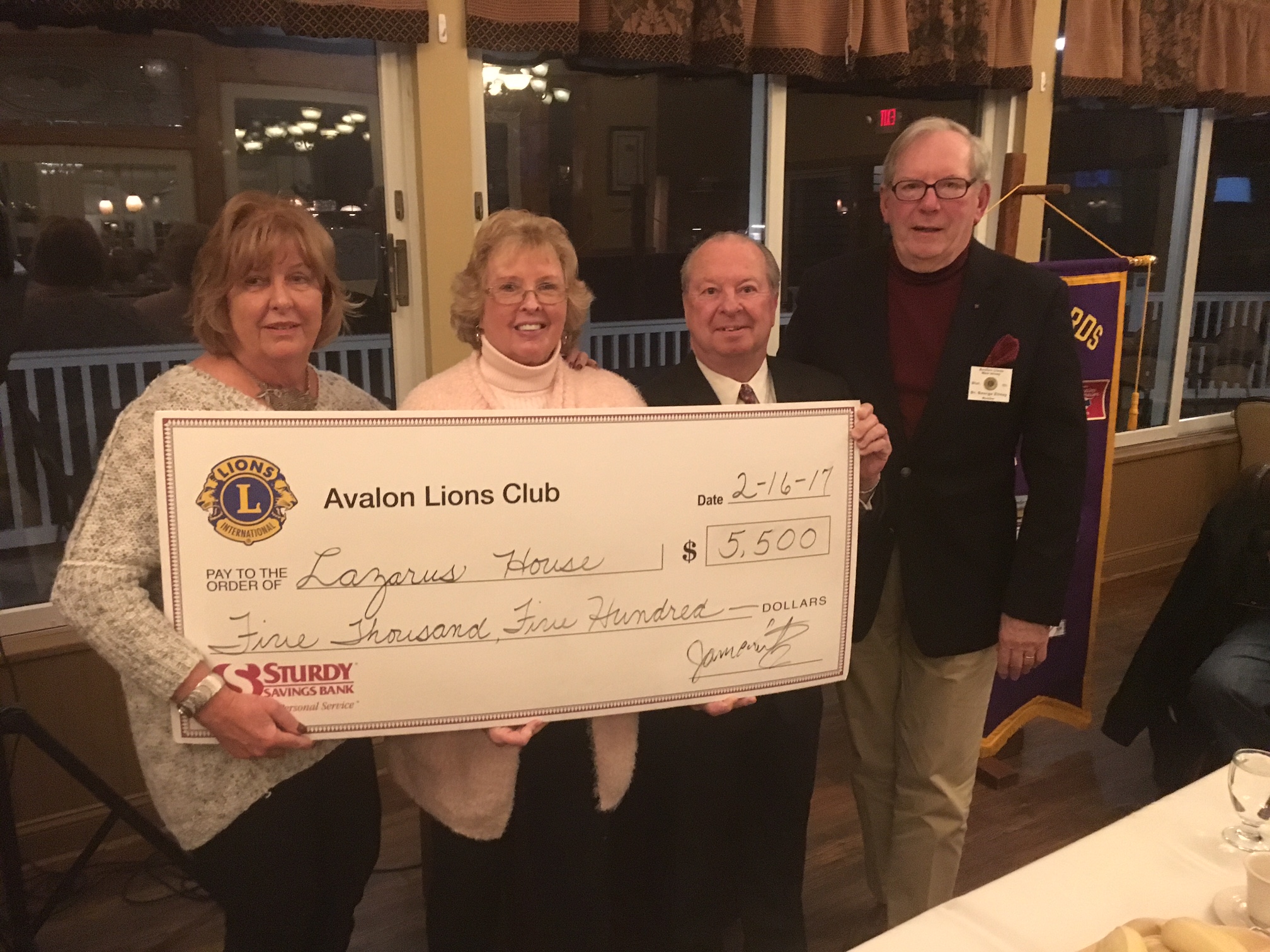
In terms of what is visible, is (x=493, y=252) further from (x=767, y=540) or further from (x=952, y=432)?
(x=952, y=432)

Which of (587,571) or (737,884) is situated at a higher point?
(587,571)

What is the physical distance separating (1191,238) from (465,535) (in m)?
4.27

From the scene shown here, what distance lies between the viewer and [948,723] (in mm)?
1767

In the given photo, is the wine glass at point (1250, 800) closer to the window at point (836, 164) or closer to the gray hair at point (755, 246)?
the gray hair at point (755, 246)

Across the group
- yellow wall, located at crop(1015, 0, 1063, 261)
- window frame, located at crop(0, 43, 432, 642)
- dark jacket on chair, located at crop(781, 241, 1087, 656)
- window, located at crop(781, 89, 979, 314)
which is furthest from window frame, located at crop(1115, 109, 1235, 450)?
window frame, located at crop(0, 43, 432, 642)

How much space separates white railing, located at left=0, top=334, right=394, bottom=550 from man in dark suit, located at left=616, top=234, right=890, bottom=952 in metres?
1.32

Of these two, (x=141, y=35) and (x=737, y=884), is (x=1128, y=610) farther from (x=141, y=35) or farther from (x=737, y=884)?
(x=141, y=35)

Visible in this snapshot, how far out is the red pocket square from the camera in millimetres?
1615

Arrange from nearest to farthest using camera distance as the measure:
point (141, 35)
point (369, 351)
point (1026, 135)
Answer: point (141, 35), point (369, 351), point (1026, 135)

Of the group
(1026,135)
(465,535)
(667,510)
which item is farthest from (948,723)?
(1026,135)

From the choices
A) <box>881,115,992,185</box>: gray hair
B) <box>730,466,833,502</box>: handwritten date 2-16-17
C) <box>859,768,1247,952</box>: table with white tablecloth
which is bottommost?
<box>859,768,1247,952</box>: table with white tablecloth

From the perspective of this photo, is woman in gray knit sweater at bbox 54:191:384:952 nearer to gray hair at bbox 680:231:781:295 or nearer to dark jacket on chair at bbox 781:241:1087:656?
gray hair at bbox 680:231:781:295

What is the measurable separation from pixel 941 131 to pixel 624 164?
148 centimetres

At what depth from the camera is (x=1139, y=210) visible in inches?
167
